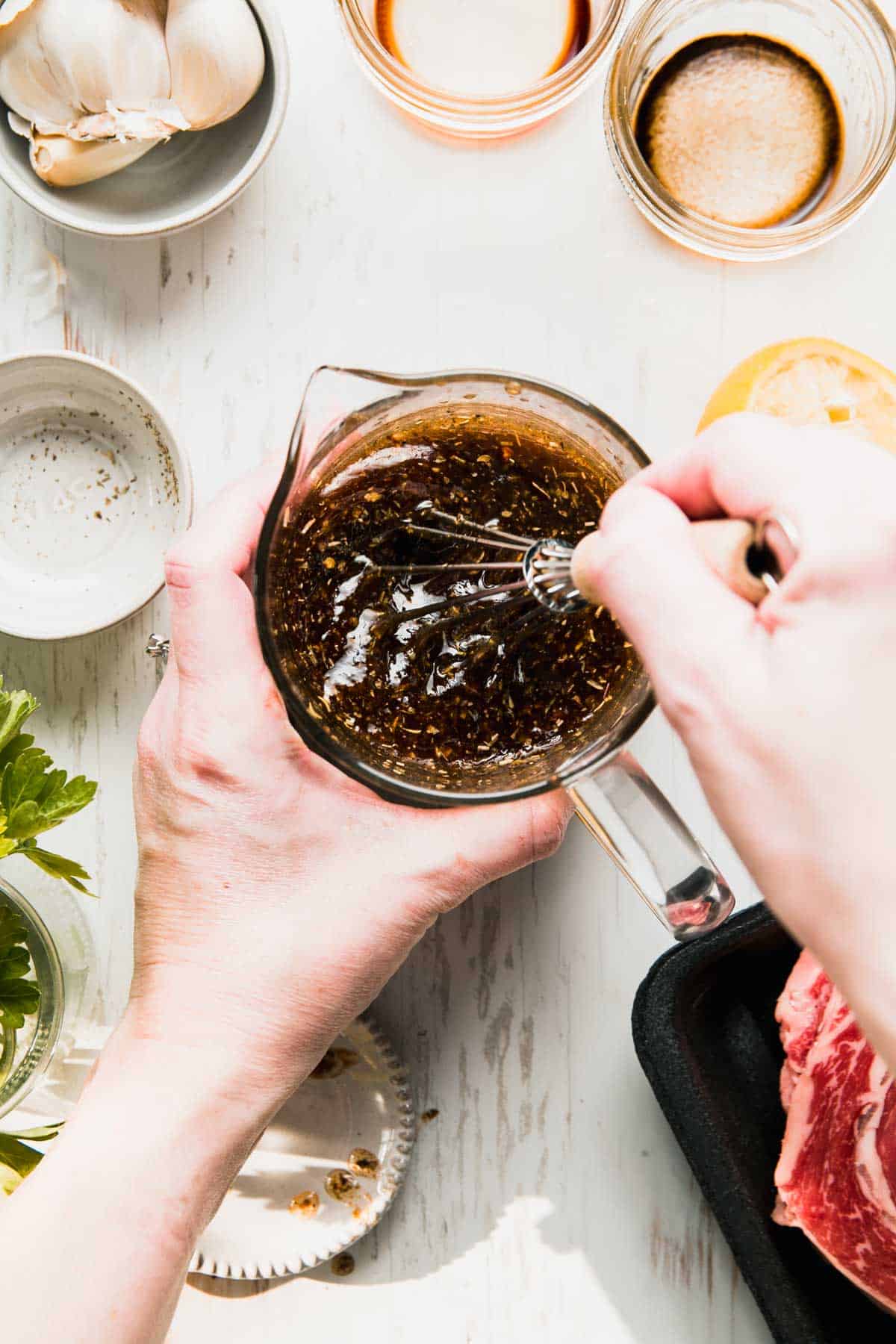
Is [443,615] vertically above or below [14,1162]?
above

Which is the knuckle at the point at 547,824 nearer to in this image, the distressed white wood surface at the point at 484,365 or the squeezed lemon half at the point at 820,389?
the distressed white wood surface at the point at 484,365

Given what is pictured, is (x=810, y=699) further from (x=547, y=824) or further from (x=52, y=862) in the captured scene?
(x=52, y=862)

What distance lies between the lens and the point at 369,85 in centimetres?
92

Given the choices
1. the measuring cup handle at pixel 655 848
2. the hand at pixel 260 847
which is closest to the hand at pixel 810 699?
the measuring cup handle at pixel 655 848

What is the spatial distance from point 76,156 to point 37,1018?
0.64 meters

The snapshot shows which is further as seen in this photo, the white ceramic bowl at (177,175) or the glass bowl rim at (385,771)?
the white ceramic bowl at (177,175)

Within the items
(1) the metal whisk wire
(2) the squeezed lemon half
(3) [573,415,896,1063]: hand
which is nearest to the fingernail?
(3) [573,415,896,1063]: hand

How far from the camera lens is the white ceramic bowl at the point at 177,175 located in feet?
2.75

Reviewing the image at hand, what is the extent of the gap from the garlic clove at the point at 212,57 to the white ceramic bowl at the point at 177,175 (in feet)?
0.05

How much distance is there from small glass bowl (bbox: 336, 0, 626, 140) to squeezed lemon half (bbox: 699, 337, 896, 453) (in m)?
0.25

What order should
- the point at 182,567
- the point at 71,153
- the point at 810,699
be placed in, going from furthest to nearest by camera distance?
the point at 71,153, the point at 182,567, the point at 810,699

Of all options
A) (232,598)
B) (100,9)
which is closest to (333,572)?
(232,598)

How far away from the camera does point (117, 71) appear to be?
0.82 metres

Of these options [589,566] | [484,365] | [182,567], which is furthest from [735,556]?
[484,365]
